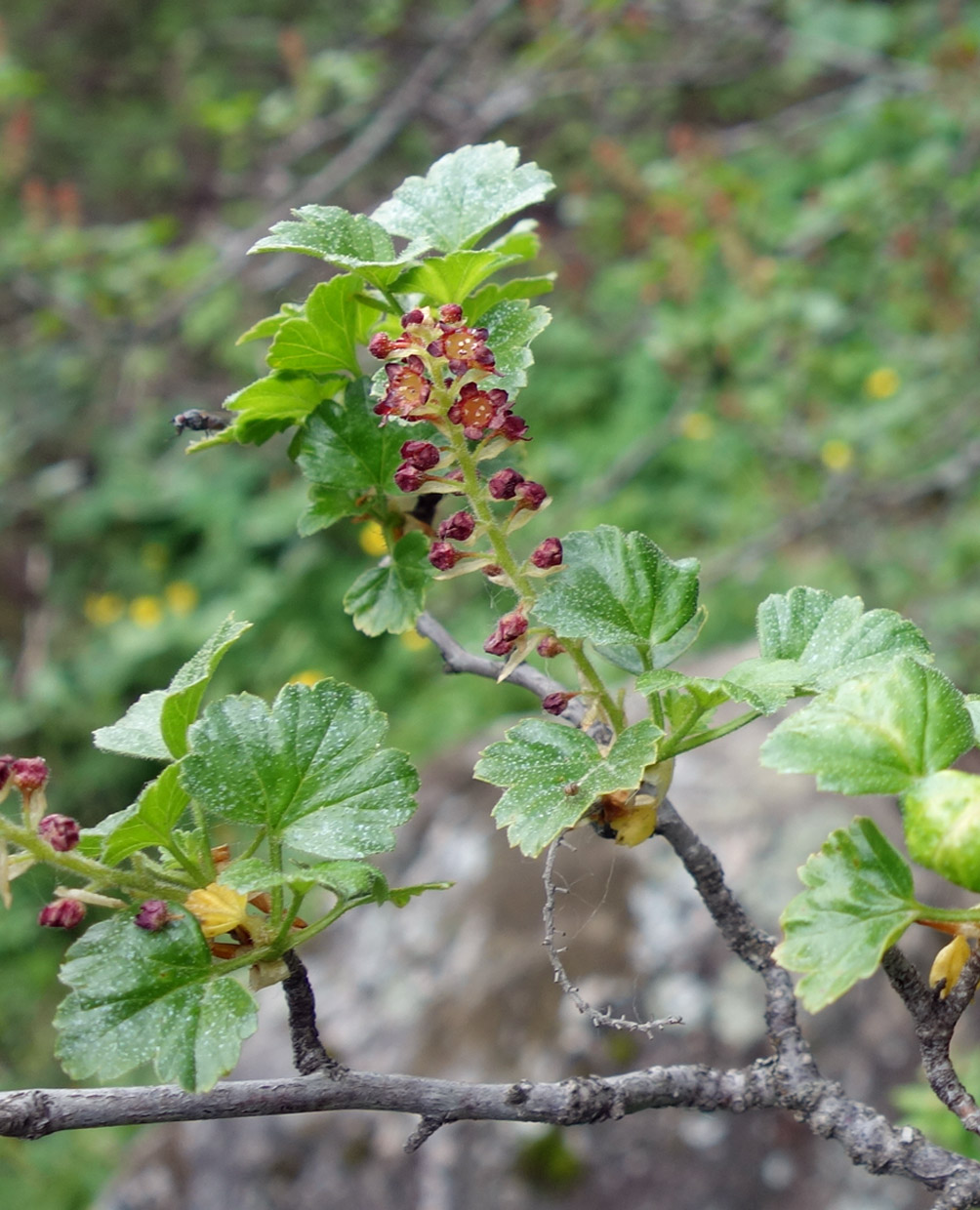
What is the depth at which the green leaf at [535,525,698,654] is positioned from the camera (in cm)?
63

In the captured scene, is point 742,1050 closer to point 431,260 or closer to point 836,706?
point 836,706

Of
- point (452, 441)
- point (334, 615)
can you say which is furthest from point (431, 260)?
point (334, 615)

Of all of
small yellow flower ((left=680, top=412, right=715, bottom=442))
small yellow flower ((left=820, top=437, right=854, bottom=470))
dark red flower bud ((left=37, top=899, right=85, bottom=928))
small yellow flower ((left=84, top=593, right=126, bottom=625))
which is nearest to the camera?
dark red flower bud ((left=37, top=899, right=85, bottom=928))

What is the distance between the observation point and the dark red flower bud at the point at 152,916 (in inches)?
22.4

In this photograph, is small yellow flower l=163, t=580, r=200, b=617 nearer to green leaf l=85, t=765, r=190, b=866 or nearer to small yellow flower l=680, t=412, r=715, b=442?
small yellow flower l=680, t=412, r=715, b=442

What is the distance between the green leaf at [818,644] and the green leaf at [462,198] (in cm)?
31

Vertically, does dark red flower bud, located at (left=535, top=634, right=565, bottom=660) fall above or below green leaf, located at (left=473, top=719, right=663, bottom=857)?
above

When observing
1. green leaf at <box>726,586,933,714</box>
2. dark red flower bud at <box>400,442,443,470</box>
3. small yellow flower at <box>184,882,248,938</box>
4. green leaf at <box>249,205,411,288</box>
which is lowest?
small yellow flower at <box>184,882,248,938</box>

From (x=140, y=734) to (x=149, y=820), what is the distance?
0.40 ft

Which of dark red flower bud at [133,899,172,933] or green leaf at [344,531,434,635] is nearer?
dark red flower bud at [133,899,172,933]

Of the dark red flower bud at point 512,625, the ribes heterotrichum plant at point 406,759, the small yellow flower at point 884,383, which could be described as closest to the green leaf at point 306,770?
the ribes heterotrichum plant at point 406,759

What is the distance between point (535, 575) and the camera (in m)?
0.63

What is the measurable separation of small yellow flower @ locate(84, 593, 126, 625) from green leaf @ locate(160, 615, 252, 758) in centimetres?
416

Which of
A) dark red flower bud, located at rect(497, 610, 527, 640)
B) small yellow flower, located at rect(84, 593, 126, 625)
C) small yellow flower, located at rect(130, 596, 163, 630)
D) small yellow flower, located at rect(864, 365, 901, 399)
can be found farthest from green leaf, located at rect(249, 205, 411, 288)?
small yellow flower, located at rect(84, 593, 126, 625)
